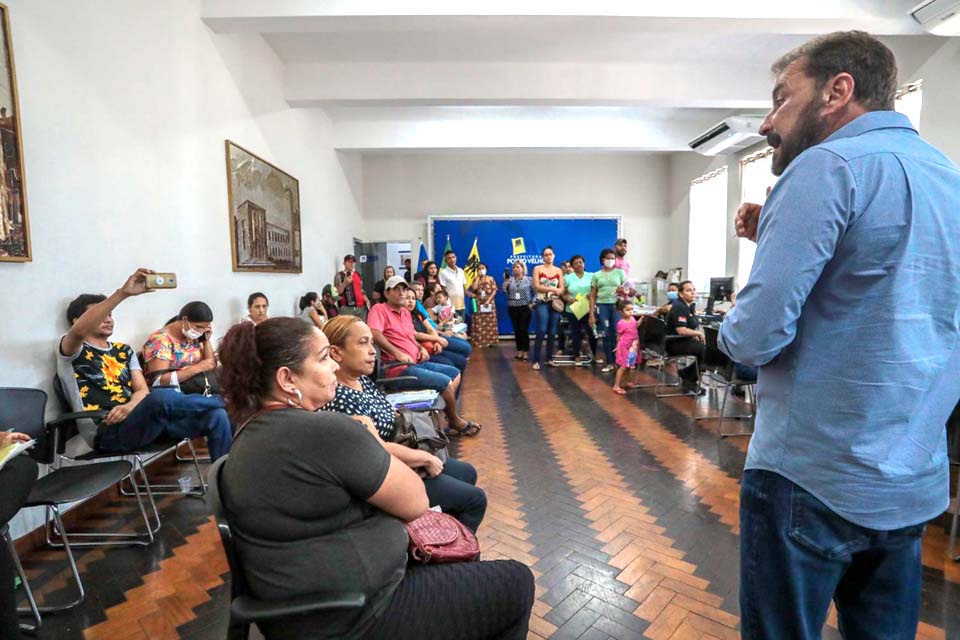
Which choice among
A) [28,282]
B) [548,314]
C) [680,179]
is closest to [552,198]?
[680,179]

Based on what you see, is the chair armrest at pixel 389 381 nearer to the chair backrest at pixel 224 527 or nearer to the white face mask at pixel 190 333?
the white face mask at pixel 190 333

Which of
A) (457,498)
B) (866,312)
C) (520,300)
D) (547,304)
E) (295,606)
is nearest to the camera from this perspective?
(866,312)

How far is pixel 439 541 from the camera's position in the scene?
4.64ft

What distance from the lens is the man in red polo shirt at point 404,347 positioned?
3697mm

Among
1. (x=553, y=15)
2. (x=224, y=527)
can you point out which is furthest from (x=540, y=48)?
(x=224, y=527)

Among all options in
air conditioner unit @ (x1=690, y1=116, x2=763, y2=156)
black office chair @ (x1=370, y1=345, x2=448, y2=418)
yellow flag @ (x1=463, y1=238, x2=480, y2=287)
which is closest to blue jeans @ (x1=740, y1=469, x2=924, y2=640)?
black office chair @ (x1=370, y1=345, x2=448, y2=418)

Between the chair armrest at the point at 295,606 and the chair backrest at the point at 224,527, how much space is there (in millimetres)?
78

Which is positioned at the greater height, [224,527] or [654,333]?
[224,527]

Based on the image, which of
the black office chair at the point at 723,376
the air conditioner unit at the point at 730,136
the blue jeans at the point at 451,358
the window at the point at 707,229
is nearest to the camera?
the black office chair at the point at 723,376

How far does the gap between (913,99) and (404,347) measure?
220 inches

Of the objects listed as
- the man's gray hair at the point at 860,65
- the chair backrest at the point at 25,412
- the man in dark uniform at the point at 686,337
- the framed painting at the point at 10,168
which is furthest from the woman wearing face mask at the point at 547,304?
the man's gray hair at the point at 860,65

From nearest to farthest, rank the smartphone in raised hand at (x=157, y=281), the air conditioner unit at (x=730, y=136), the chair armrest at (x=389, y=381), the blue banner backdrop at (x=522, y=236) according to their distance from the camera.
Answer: the smartphone in raised hand at (x=157, y=281) → the chair armrest at (x=389, y=381) → the air conditioner unit at (x=730, y=136) → the blue banner backdrop at (x=522, y=236)

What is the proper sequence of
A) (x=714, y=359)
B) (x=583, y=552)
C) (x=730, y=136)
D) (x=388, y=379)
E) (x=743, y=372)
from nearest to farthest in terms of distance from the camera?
1. (x=583, y=552)
2. (x=388, y=379)
3. (x=743, y=372)
4. (x=714, y=359)
5. (x=730, y=136)

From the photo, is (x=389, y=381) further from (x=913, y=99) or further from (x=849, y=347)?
(x=913, y=99)
